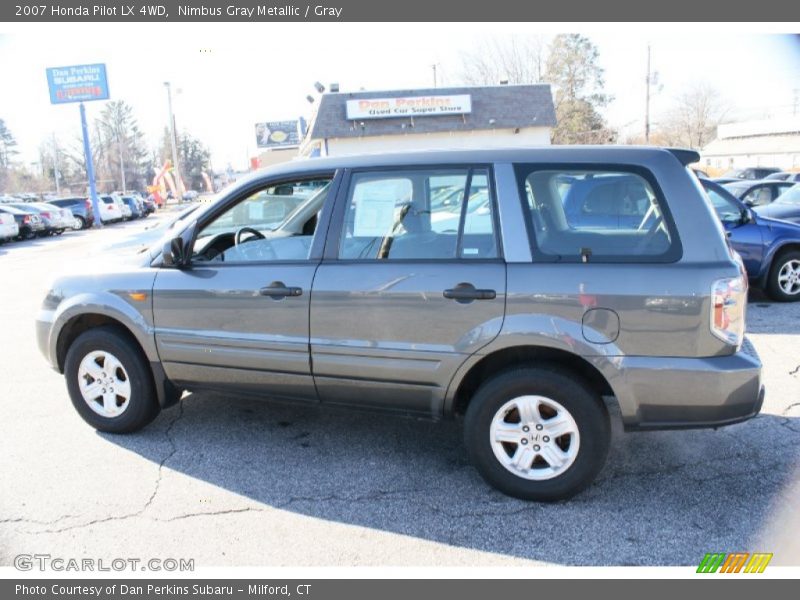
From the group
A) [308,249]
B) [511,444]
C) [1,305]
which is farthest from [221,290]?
[1,305]

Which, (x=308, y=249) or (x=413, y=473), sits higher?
(x=308, y=249)

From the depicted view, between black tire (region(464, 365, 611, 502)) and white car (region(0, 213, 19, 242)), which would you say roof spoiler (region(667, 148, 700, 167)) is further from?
white car (region(0, 213, 19, 242))

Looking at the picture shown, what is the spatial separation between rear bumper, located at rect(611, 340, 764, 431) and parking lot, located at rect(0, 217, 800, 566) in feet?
1.70

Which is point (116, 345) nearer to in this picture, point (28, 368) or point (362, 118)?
point (28, 368)

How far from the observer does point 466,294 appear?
317cm

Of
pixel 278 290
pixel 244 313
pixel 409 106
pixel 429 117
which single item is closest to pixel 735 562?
pixel 278 290

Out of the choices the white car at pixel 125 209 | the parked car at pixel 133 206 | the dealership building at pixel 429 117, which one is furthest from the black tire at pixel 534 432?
the parked car at pixel 133 206

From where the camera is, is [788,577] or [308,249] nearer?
[788,577]

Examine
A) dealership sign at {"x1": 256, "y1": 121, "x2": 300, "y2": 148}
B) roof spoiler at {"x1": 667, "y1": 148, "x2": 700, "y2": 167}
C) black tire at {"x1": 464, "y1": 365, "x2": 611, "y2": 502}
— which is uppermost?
dealership sign at {"x1": 256, "y1": 121, "x2": 300, "y2": 148}

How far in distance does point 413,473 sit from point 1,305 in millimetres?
8490

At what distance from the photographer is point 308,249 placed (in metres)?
3.66

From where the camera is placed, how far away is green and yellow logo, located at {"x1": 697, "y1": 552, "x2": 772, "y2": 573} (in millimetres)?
2713

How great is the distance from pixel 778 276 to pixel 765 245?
45 centimetres

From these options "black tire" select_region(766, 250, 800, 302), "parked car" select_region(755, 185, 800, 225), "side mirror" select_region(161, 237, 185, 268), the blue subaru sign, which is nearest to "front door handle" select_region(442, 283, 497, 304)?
"side mirror" select_region(161, 237, 185, 268)
